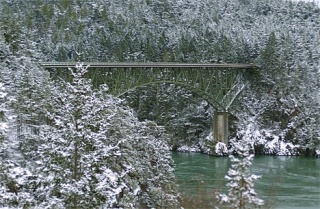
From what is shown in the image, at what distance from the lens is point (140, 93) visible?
63.6 meters

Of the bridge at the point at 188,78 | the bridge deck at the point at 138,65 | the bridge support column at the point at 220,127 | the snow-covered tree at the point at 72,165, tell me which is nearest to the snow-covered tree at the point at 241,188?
the snow-covered tree at the point at 72,165

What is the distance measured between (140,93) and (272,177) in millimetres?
30980

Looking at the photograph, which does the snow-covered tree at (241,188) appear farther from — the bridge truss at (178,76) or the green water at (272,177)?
the bridge truss at (178,76)

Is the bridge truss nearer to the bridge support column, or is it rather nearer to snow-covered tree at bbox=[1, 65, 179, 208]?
the bridge support column

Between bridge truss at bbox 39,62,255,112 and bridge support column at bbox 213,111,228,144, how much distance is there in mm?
743

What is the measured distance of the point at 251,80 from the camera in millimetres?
59375

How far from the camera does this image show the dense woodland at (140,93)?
37.1 feet

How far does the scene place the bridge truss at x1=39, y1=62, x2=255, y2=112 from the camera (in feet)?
143

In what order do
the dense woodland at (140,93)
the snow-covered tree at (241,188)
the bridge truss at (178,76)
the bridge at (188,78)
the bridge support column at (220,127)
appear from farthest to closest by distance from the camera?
1. the bridge support column at (220,127)
2. the bridge at (188,78)
3. the bridge truss at (178,76)
4. the dense woodland at (140,93)
5. the snow-covered tree at (241,188)

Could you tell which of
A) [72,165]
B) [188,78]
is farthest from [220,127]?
[72,165]

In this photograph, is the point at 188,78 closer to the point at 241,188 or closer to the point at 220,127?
the point at 220,127

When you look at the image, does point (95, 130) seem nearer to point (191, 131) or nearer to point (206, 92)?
point (206, 92)

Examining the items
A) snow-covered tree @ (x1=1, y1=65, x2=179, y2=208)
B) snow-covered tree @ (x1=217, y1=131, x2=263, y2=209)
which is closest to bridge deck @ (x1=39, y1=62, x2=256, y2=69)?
snow-covered tree @ (x1=1, y1=65, x2=179, y2=208)

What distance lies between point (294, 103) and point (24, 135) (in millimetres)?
45370
